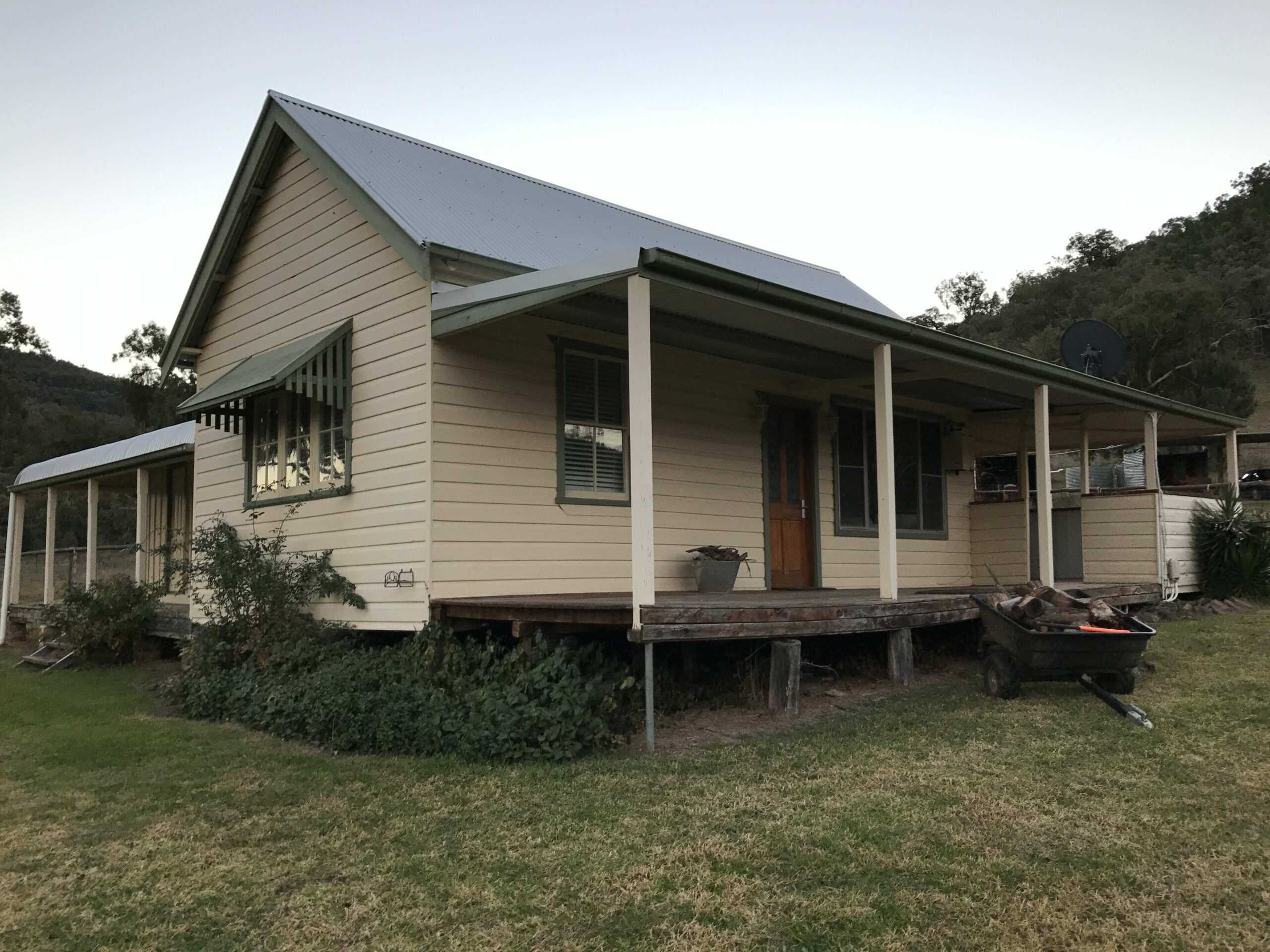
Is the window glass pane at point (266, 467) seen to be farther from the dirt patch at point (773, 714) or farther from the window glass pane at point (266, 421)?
the dirt patch at point (773, 714)

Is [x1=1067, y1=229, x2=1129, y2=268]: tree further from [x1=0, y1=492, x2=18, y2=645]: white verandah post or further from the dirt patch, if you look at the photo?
[x1=0, y1=492, x2=18, y2=645]: white verandah post

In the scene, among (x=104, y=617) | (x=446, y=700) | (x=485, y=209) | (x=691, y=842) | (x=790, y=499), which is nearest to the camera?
(x=691, y=842)

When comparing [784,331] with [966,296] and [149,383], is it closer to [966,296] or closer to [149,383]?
[149,383]

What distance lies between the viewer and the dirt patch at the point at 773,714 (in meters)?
6.47

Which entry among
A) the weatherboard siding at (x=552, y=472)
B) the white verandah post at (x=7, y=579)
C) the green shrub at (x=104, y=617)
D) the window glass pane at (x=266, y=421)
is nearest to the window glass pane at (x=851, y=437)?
the weatherboard siding at (x=552, y=472)

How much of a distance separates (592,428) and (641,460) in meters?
2.76

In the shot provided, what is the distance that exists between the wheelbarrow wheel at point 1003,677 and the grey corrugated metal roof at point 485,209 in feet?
12.1

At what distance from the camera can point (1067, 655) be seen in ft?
22.4

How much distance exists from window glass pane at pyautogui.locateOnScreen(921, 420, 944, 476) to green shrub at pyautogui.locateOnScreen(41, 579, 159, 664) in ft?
Result: 31.3

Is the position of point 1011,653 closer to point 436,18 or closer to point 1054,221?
point 436,18

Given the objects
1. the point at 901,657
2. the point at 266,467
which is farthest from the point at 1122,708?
the point at 266,467

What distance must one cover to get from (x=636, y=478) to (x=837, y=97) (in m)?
9.78

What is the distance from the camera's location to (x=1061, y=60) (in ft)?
46.4

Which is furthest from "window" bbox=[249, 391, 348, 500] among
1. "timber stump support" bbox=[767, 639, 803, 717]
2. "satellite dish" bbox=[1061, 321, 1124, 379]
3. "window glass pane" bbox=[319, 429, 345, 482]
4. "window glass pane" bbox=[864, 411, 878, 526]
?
"satellite dish" bbox=[1061, 321, 1124, 379]
